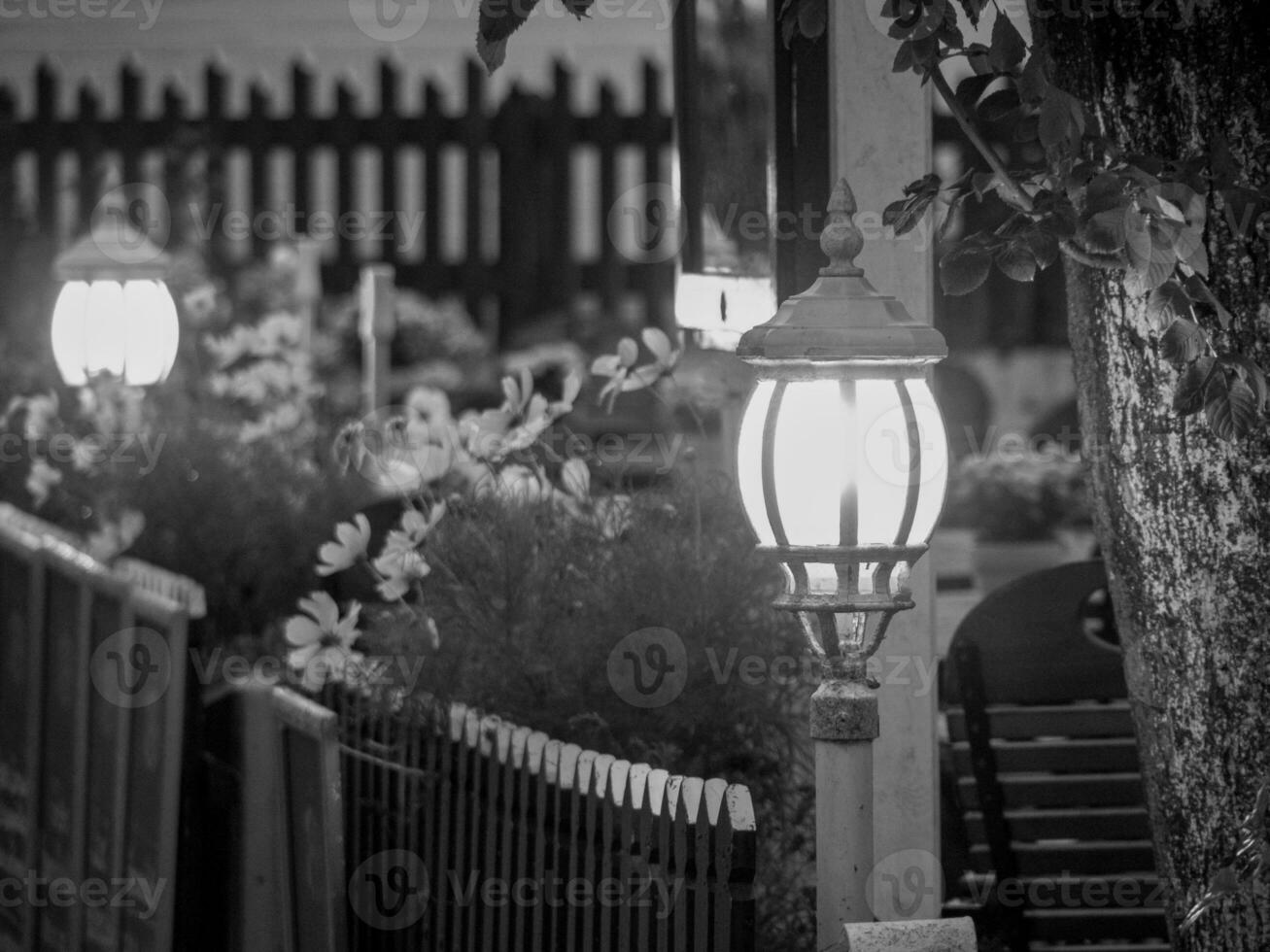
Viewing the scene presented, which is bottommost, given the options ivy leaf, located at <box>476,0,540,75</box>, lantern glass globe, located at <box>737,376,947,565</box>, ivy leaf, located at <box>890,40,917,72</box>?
lantern glass globe, located at <box>737,376,947,565</box>

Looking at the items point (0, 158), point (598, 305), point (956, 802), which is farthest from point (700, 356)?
point (0, 158)

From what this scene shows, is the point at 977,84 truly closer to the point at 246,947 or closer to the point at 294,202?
the point at 246,947

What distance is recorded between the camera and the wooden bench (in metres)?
3.62

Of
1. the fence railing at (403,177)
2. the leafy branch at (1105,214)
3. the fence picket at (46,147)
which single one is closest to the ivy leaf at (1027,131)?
the leafy branch at (1105,214)

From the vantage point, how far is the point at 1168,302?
224cm

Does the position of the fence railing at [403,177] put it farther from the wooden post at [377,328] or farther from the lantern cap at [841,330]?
the lantern cap at [841,330]

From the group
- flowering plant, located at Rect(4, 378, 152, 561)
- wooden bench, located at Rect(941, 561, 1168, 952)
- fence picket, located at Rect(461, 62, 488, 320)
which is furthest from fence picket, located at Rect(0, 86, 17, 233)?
wooden bench, located at Rect(941, 561, 1168, 952)

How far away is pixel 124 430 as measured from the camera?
5301 mm

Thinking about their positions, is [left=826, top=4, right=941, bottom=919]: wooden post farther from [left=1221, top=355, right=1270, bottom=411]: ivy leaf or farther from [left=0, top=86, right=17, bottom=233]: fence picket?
[left=0, top=86, right=17, bottom=233]: fence picket

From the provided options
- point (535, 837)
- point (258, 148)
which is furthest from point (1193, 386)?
point (258, 148)

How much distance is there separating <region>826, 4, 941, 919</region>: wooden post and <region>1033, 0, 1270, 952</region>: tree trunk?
27.7 inches

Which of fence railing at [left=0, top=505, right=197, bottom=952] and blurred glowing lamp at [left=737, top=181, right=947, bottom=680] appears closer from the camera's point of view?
blurred glowing lamp at [left=737, top=181, right=947, bottom=680]

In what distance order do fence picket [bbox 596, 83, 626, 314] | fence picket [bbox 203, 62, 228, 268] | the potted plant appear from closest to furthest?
the potted plant < fence picket [bbox 596, 83, 626, 314] < fence picket [bbox 203, 62, 228, 268]

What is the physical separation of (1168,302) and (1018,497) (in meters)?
4.00
